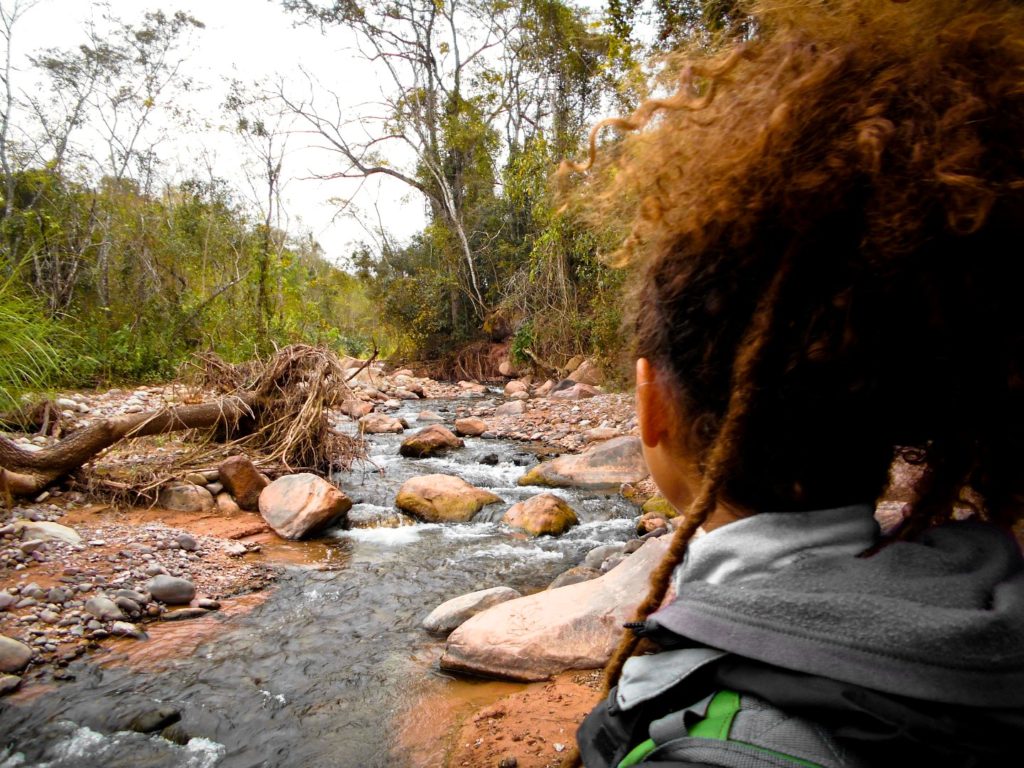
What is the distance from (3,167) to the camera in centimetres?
1008

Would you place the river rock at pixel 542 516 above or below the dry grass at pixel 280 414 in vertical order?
below

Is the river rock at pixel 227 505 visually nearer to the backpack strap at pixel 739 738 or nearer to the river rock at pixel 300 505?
the river rock at pixel 300 505

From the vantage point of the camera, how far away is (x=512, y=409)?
36.0 ft

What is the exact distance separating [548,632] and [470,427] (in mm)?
6560

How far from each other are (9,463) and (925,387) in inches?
209

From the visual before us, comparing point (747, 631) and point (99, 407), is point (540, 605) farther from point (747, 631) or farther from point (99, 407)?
point (99, 407)

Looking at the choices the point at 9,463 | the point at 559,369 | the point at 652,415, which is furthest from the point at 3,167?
the point at 652,415

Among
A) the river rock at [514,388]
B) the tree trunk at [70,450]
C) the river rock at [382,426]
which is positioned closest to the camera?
the tree trunk at [70,450]

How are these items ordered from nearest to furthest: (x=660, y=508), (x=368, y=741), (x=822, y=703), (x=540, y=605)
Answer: (x=822, y=703), (x=368, y=741), (x=540, y=605), (x=660, y=508)

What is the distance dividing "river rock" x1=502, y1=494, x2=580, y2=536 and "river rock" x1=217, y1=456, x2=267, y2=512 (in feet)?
6.69

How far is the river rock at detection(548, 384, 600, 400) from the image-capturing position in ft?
37.4

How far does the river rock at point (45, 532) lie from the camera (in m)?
3.62

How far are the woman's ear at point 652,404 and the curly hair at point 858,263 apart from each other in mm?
51

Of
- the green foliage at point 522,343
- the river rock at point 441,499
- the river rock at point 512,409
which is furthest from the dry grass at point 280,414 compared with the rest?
the green foliage at point 522,343
